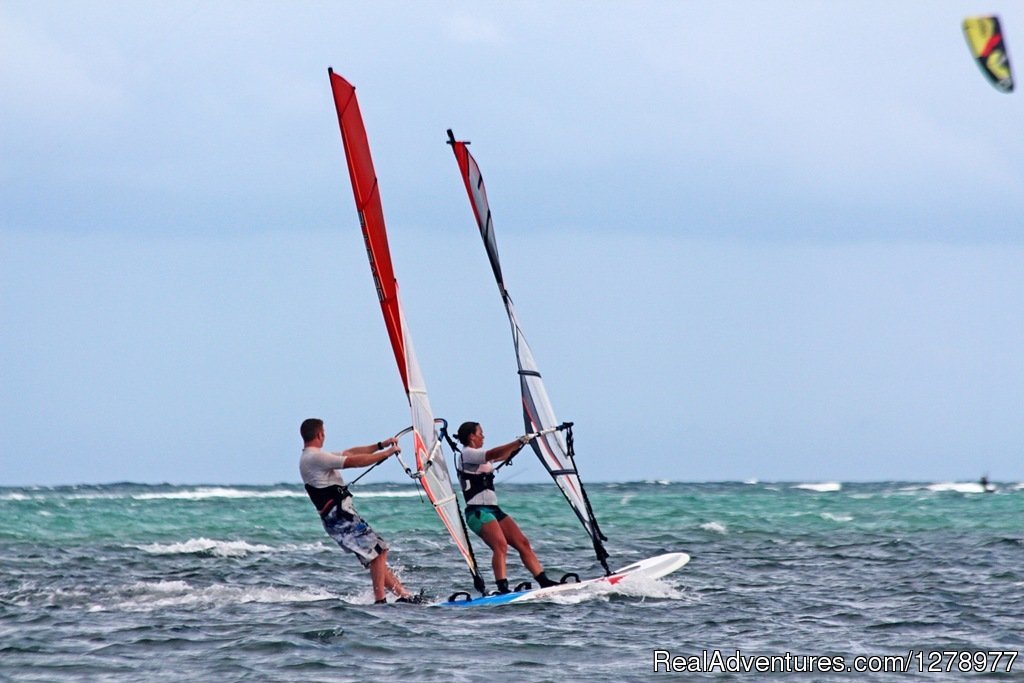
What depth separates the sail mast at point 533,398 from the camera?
40.3 ft

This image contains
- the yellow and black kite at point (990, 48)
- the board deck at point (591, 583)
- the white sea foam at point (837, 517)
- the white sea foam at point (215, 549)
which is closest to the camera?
the yellow and black kite at point (990, 48)

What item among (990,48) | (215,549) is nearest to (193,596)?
(215,549)

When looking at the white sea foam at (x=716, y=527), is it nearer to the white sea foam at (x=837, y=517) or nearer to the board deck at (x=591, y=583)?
the white sea foam at (x=837, y=517)

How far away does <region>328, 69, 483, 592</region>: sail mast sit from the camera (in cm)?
1176

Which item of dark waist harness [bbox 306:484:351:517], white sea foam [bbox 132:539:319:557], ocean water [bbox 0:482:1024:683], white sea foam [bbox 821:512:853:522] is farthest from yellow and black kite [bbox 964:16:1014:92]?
white sea foam [bbox 821:512:853:522]

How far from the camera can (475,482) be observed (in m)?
11.8

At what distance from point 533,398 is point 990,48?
4.83 meters

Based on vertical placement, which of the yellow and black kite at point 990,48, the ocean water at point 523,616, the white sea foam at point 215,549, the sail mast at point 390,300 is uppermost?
the yellow and black kite at point 990,48

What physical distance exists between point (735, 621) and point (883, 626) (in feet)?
3.65

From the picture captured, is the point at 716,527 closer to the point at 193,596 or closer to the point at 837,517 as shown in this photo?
the point at 837,517

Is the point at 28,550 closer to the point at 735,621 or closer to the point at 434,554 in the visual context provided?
the point at 434,554

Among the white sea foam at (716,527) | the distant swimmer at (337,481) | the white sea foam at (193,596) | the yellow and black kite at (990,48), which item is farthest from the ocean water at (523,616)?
the yellow and black kite at (990,48)

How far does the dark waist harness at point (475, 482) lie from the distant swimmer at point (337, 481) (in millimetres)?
862

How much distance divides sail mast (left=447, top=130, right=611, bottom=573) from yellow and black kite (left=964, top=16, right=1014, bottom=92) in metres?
4.33
